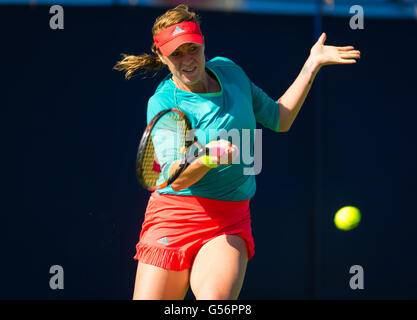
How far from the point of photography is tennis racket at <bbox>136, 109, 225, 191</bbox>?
276cm

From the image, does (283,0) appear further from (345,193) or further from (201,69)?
(201,69)

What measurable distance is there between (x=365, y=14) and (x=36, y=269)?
2.88 meters

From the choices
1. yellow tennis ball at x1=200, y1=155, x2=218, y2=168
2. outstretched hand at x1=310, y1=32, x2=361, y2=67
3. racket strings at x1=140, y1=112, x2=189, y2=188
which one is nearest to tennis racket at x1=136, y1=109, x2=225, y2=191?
racket strings at x1=140, y1=112, x2=189, y2=188

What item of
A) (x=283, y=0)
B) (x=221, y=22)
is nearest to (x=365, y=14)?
(x=283, y=0)

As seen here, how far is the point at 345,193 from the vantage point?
14.9ft

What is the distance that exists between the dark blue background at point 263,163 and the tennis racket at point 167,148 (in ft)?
4.84

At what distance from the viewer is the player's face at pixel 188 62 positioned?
2883 millimetres

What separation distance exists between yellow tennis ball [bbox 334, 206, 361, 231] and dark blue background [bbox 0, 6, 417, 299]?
0.56 feet

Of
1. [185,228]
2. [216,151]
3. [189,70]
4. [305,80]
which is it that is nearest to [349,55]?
[305,80]

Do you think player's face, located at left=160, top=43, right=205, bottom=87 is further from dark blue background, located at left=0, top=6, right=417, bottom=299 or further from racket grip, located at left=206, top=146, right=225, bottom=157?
dark blue background, located at left=0, top=6, right=417, bottom=299

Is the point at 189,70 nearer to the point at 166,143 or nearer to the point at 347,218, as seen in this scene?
the point at 166,143

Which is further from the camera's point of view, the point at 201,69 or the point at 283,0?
the point at 283,0

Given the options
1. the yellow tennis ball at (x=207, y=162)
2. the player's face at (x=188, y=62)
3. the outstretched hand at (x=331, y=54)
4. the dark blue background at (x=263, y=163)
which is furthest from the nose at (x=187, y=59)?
the dark blue background at (x=263, y=163)

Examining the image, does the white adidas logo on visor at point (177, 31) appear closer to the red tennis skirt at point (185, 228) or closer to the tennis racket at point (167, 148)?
the tennis racket at point (167, 148)
